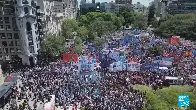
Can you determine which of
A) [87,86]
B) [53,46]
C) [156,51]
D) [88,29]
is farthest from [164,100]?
[88,29]

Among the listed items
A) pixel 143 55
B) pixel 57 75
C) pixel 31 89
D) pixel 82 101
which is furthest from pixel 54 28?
pixel 82 101

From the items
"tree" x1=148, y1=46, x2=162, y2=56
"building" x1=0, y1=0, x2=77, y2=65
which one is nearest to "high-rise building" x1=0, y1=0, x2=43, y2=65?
"building" x1=0, y1=0, x2=77, y2=65

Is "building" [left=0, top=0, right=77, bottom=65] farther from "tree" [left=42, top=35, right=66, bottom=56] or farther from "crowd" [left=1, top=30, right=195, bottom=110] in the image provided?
"crowd" [left=1, top=30, right=195, bottom=110]

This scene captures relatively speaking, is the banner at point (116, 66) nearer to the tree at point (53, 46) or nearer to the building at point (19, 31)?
the tree at point (53, 46)

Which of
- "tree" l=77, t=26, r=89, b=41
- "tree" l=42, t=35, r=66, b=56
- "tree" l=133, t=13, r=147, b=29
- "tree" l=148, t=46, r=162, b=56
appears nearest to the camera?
"tree" l=148, t=46, r=162, b=56

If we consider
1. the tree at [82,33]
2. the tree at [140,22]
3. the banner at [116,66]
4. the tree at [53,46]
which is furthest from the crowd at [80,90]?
the tree at [140,22]
